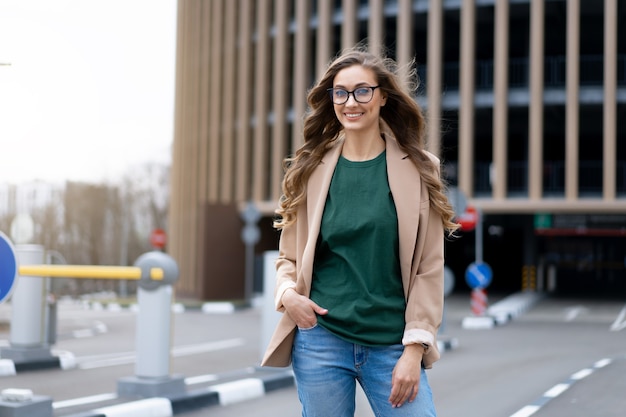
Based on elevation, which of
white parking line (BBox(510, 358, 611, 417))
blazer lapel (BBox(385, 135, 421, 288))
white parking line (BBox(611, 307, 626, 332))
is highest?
blazer lapel (BBox(385, 135, 421, 288))

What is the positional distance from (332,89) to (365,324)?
82 cm

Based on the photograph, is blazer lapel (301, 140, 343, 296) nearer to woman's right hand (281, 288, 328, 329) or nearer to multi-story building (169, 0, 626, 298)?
woman's right hand (281, 288, 328, 329)

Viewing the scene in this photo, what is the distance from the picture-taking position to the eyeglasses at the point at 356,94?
9.67ft

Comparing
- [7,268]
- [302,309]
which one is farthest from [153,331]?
[302,309]

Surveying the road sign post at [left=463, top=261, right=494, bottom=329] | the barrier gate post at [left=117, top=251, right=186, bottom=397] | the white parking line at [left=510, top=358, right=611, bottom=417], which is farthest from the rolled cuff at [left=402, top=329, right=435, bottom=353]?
the road sign post at [left=463, top=261, right=494, bottom=329]

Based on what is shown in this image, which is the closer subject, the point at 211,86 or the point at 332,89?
the point at 332,89

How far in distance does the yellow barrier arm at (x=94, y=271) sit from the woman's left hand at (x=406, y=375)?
5.00 m

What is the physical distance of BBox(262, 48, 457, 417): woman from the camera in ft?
9.16

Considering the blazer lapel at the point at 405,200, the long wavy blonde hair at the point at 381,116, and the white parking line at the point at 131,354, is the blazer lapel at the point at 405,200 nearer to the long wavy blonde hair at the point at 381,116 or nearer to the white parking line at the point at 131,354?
the long wavy blonde hair at the point at 381,116

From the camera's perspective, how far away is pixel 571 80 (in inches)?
1105

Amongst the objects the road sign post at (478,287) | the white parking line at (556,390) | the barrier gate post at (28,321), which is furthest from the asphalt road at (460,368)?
the road sign post at (478,287)

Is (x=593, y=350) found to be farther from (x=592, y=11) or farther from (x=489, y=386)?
(x=592, y=11)

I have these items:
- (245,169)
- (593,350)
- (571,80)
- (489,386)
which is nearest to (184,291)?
(245,169)

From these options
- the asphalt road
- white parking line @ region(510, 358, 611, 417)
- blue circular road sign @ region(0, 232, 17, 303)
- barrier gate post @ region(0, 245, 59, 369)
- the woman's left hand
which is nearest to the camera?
the woman's left hand
